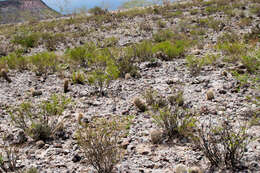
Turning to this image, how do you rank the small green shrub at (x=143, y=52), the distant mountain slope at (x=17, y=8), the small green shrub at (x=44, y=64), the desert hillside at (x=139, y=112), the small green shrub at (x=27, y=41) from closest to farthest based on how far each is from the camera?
the desert hillside at (x=139, y=112) < the small green shrub at (x=44, y=64) < the small green shrub at (x=143, y=52) < the small green shrub at (x=27, y=41) < the distant mountain slope at (x=17, y=8)

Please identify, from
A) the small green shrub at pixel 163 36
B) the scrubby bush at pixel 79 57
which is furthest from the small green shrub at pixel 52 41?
the small green shrub at pixel 163 36

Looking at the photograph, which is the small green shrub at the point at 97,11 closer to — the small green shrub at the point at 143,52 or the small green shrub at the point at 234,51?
the small green shrub at the point at 143,52

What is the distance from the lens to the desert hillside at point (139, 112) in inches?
107

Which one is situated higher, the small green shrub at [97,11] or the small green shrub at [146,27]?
the small green shrub at [97,11]

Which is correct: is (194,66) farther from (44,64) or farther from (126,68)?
(44,64)

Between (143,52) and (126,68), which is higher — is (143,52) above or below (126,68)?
above

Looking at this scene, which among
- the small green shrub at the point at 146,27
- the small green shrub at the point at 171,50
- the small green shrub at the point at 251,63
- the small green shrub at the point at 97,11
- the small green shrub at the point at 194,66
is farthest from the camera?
the small green shrub at the point at 97,11

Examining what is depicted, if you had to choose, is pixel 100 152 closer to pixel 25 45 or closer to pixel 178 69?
pixel 178 69

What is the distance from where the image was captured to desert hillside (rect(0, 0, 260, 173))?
2.72 metres

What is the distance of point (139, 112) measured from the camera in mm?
4113

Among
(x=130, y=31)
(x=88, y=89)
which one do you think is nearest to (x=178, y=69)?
(x=88, y=89)

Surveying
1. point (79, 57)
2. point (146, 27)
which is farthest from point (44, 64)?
point (146, 27)

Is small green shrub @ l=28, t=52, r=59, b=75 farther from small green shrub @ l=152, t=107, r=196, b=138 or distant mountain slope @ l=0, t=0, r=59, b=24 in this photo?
distant mountain slope @ l=0, t=0, r=59, b=24

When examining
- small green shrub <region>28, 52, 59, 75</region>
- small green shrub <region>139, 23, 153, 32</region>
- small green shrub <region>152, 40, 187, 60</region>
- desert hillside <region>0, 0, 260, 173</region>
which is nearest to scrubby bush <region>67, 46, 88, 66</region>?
desert hillside <region>0, 0, 260, 173</region>
